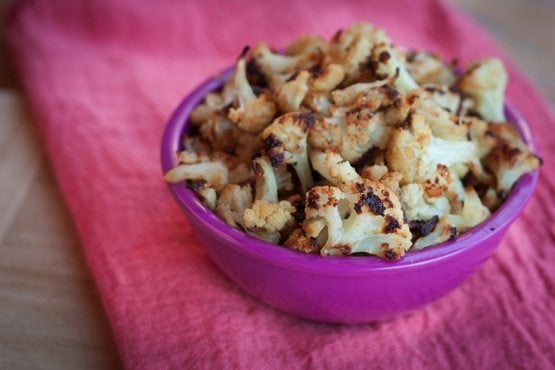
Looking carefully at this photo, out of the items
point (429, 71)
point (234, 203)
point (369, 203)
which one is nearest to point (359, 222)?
point (369, 203)

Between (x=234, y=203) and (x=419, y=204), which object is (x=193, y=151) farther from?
(x=419, y=204)

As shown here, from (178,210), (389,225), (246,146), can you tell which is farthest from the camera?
(178,210)

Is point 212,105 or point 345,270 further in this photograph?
point 212,105

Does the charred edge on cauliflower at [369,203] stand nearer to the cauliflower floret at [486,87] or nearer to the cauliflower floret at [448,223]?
the cauliflower floret at [448,223]

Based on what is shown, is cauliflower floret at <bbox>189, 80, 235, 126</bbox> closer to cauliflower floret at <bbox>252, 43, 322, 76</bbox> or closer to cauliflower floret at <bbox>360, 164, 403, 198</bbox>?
cauliflower floret at <bbox>252, 43, 322, 76</bbox>

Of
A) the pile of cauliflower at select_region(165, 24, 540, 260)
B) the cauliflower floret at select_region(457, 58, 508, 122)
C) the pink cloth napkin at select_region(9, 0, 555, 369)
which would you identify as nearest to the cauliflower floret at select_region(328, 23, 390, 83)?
the pile of cauliflower at select_region(165, 24, 540, 260)
